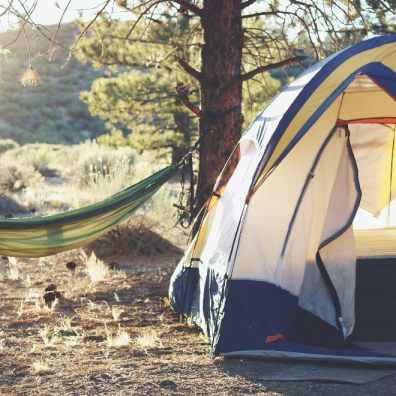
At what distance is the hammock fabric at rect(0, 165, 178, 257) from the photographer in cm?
592

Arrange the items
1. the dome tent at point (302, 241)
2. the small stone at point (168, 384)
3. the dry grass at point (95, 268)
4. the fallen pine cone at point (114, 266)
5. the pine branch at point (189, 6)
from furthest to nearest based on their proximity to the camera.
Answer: the fallen pine cone at point (114, 266), the dry grass at point (95, 268), the pine branch at point (189, 6), the dome tent at point (302, 241), the small stone at point (168, 384)

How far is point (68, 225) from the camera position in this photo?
614 centimetres

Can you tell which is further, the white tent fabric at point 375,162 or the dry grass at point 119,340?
the white tent fabric at point 375,162

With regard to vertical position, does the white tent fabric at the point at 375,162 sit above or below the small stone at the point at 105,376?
above

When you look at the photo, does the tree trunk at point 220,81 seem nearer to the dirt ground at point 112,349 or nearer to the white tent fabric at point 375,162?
the white tent fabric at point 375,162

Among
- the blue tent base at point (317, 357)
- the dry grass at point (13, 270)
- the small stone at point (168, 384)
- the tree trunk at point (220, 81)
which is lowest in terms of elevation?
the dry grass at point (13, 270)

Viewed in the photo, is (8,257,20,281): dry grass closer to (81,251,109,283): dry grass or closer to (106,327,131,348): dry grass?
(81,251,109,283): dry grass

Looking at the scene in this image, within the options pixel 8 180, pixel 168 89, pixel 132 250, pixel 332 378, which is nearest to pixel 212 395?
pixel 332 378

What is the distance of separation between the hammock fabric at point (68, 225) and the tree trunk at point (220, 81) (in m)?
0.80

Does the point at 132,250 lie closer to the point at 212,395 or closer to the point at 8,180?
the point at 212,395

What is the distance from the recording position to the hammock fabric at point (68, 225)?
19.4 ft

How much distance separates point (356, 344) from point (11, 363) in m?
2.28

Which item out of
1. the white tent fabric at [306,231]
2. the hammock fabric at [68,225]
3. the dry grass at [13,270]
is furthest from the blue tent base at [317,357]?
the dry grass at [13,270]

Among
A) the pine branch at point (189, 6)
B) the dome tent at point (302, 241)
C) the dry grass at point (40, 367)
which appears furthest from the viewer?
the pine branch at point (189, 6)
